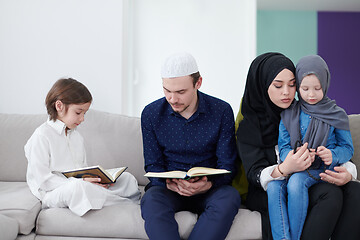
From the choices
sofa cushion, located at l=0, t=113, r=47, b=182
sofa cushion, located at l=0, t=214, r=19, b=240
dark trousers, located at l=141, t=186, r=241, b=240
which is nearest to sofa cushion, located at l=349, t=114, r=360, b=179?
dark trousers, located at l=141, t=186, r=241, b=240

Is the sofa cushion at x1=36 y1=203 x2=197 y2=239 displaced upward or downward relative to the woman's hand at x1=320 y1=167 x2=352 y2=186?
downward

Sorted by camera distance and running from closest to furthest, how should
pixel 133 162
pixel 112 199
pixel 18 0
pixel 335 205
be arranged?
pixel 335 205 → pixel 112 199 → pixel 133 162 → pixel 18 0

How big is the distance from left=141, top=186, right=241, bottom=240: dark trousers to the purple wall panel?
3.81 metres

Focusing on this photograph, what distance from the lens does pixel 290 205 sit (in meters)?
1.64

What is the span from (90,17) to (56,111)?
1141mm

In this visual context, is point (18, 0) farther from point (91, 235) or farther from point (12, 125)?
point (91, 235)

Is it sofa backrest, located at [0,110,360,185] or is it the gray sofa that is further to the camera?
sofa backrest, located at [0,110,360,185]

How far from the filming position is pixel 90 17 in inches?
115

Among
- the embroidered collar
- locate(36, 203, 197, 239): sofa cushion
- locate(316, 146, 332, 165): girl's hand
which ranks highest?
the embroidered collar

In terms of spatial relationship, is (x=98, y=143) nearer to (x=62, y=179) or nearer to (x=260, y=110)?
(x=62, y=179)

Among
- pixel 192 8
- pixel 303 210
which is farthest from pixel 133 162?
pixel 192 8

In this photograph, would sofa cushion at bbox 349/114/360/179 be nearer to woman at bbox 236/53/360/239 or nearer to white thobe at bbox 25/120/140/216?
woman at bbox 236/53/360/239

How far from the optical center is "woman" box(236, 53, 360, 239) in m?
1.58

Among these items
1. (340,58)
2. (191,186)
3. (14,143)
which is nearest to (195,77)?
(191,186)
